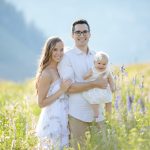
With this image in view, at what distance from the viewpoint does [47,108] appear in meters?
7.37

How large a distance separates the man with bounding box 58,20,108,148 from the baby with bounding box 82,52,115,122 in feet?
0.33

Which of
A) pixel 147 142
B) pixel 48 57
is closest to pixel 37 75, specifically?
pixel 48 57

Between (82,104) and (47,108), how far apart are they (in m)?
0.50

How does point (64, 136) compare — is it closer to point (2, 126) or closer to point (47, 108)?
point (47, 108)

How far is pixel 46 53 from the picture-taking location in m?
7.35

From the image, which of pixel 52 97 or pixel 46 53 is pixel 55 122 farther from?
pixel 46 53

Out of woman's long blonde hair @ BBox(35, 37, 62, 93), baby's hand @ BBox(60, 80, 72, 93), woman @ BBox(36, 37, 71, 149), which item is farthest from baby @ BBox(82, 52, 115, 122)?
woman's long blonde hair @ BBox(35, 37, 62, 93)

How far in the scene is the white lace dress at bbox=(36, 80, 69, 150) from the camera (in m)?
7.26

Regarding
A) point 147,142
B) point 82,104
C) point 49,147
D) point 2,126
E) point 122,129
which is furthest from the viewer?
point 2,126

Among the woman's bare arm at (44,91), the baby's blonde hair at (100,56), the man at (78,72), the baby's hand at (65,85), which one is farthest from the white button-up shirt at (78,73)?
the baby's blonde hair at (100,56)

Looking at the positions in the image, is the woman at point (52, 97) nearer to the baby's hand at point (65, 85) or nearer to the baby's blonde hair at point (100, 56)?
the baby's hand at point (65, 85)

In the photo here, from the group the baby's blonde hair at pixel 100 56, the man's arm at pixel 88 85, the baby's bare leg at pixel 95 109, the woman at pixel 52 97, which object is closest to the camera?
the baby's blonde hair at pixel 100 56

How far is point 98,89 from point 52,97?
616 millimetres

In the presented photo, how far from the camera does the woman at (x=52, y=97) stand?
23.7 ft
